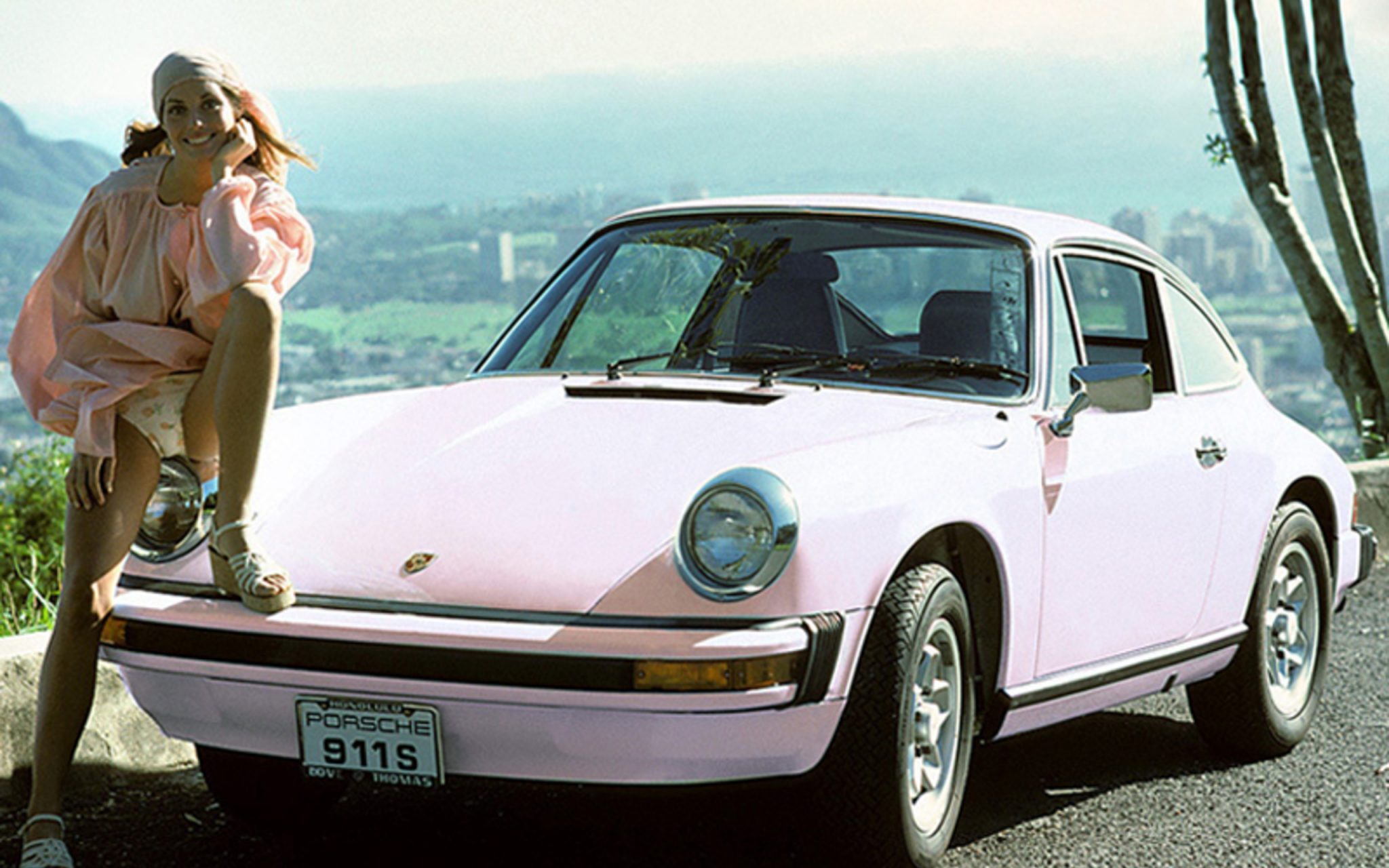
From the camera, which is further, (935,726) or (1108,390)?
(1108,390)

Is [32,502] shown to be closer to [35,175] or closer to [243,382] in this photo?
[243,382]

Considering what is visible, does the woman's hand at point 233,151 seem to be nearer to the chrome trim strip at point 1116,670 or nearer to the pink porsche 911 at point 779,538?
the pink porsche 911 at point 779,538

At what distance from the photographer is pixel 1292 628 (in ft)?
20.7

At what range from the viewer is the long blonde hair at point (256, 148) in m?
4.65

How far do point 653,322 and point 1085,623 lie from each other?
149cm

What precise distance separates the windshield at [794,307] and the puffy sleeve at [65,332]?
53.2 inches

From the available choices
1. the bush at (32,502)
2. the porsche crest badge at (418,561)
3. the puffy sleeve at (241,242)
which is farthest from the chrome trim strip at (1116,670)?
the bush at (32,502)

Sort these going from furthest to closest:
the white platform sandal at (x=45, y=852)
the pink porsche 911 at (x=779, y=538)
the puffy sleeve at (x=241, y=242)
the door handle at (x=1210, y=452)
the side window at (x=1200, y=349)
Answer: the side window at (x=1200, y=349)
the door handle at (x=1210, y=452)
the puffy sleeve at (x=241, y=242)
the white platform sandal at (x=45, y=852)
the pink porsche 911 at (x=779, y=538)

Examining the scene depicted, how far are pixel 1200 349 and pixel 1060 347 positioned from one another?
1.05 metres

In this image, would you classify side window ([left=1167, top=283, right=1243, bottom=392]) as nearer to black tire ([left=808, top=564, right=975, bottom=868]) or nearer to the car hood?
the car hood

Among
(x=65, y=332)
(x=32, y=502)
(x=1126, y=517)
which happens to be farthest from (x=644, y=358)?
(x=32, y=502)

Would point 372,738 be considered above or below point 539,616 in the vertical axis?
below

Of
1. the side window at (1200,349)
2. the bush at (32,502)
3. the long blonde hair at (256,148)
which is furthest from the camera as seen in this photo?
the bush at (32,502)

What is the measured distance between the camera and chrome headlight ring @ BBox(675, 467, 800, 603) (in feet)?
13.0
